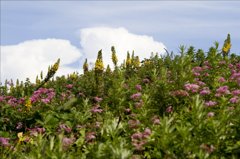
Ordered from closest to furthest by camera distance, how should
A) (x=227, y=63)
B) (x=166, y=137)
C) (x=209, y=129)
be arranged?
1. (x=166, y=137)
2. (x=209, y=129)
3. (x=227, y=63)

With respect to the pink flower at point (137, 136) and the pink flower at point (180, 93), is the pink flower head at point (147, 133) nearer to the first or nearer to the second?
the pink flower at point (137, 136)

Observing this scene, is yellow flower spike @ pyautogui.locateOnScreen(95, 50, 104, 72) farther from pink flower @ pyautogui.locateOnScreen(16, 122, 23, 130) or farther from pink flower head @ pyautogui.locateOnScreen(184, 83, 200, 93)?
pink flower head @ pyautogui.locateOnScreen(184, 83, 200, 93)

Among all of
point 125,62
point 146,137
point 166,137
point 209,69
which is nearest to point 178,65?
point 209,69

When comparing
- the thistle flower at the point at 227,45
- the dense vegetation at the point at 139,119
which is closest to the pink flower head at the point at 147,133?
the dense vegetation at the point at 139,119

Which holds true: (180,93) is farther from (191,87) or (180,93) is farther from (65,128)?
(65,128)

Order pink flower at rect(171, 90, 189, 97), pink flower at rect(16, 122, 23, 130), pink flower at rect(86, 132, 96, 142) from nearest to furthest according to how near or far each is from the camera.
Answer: pink flower at rect(86, 132, 96, 142) < pink flower at rect(171, 90, 189, 97) < pink flower at rect(16, 122, 23, 130)

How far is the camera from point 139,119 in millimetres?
8141

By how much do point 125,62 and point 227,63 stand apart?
5.41 meters

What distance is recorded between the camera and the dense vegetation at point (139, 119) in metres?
6.45

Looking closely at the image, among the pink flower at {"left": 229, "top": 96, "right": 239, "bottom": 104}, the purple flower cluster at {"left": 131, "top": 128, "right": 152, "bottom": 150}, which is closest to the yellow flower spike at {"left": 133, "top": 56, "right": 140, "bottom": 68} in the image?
the pink flower at {"left": 229, "top": 96, "right": 239, "bottom": 104}

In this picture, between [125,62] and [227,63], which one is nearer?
[227,63]

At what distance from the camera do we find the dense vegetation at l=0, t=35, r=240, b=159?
6.45m

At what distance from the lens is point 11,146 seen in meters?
9.34

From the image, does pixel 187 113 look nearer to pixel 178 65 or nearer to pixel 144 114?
pixel 144 114
